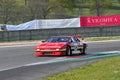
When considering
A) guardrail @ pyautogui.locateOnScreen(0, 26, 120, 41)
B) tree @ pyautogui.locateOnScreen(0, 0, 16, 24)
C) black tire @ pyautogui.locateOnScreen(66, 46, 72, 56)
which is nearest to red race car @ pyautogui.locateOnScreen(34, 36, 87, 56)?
black tire @ pyautogui.locateOnScreen(66, 46, 72, 56)

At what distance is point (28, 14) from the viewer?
5816 cm

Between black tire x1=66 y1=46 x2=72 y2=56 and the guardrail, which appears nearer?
black tire x1=66 y1=46 x2=72 y2=56

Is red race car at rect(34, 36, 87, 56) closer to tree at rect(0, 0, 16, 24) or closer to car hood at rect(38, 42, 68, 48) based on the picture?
car hood at rect(38, 42, 68, 48)

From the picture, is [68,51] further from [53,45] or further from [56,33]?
[56,33]

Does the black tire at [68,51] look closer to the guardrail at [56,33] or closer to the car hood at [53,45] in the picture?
the car hood at [53,45]

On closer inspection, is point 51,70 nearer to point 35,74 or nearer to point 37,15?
point 35,74

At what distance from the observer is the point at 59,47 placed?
73.6 feet

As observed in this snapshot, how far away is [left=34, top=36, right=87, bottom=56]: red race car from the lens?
2248cm

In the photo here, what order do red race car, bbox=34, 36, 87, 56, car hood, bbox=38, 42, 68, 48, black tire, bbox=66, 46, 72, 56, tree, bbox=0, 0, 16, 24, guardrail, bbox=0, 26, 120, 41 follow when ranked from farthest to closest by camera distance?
tree, bbox=0, 0, 16, 24, guardrail, bbox=0, 26, 120, 41, black tire, bbox=66, 46, 72, 56, car hood, bbox=38, 42, 68, 48, red race car, bbox=34, 36, 87, 56

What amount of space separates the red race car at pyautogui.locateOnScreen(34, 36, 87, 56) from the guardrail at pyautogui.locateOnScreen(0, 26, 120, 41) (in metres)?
16.7

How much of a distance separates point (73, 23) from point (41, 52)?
24111 mm

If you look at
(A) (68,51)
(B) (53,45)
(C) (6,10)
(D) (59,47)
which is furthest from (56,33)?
(D) (59,47)

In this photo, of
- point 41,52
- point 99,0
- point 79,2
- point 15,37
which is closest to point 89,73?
point 41,52

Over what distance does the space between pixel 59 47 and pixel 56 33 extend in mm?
19717
